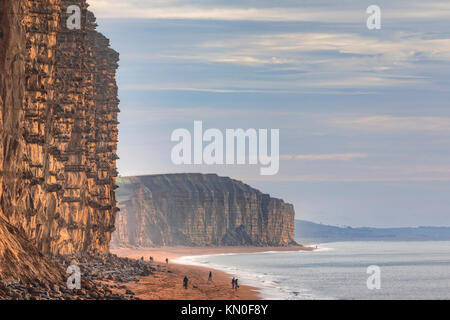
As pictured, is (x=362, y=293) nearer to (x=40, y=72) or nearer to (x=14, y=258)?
(x=40, y=72)

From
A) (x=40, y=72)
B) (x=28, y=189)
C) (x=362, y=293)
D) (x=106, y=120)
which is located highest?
(x=106, y=120)

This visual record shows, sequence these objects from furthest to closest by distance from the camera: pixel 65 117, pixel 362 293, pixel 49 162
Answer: pixel 362 293
pixel 65 117
pixel 49 162

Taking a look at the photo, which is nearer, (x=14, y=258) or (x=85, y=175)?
(x=14, y=258)
